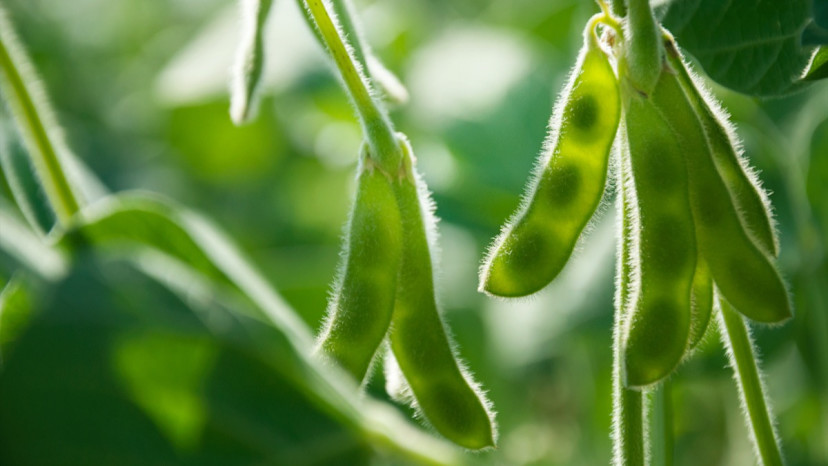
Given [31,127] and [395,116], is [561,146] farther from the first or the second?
[395,116]

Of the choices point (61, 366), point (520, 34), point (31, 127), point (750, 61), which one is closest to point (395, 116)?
point (520, 34)

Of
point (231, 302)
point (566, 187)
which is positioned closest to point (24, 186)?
point (231, 302)

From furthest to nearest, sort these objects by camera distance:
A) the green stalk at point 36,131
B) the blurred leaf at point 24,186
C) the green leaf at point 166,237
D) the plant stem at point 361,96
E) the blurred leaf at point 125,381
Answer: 1. the blurred leaf at point 24,186
2. the green stalk at point 36,131
3. the green leaf at point 166,237
4. the plant stem at point 361,96
5. the blurred leaf at point 125,381

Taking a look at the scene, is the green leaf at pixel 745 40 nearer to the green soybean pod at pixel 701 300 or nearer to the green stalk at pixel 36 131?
the green soybean pod at pixel 701 300

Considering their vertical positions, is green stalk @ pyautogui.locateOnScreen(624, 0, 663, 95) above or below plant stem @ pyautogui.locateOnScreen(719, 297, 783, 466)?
above

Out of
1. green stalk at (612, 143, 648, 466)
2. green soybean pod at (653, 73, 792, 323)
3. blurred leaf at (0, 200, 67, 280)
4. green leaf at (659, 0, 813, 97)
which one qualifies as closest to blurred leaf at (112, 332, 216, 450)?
blurred leaf at (0, 200, 67, 280)

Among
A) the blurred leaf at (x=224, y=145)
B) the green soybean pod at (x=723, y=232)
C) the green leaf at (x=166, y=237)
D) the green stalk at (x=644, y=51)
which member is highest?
the green stalk at (x=644, y=51)

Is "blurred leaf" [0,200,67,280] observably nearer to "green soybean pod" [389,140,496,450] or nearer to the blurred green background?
the blurred green background

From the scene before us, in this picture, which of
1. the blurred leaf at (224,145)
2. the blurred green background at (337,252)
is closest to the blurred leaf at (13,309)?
the blurred green background at (337,252)
